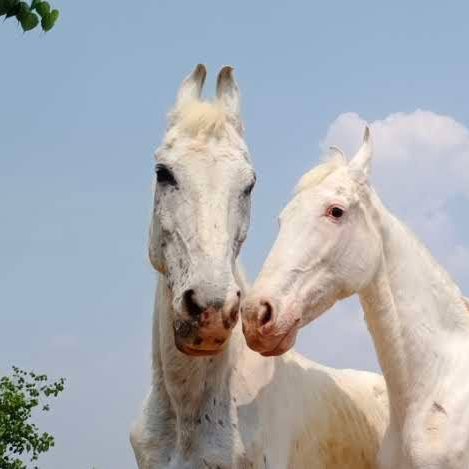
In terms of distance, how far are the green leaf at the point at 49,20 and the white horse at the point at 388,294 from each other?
1942 millimetres

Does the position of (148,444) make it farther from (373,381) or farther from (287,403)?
(373,381)

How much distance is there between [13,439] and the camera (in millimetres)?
22547

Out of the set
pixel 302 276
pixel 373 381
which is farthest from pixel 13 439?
pixel 302 276

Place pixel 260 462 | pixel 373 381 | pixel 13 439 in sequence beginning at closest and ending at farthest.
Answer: pixel 260 462, pixel 373 381, pixel 13 439

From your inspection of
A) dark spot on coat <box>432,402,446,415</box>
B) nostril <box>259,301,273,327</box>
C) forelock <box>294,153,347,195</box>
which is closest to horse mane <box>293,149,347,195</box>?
forelock <box>294,153,347,195</box>

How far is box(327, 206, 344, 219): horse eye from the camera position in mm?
5609

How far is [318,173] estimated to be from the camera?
588cm

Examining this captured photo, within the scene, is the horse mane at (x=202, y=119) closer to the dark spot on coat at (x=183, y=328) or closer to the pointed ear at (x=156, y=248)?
the pointed ear at (x=156, y=248)

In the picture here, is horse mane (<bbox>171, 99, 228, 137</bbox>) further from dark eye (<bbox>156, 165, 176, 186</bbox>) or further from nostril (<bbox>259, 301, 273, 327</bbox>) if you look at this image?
nostril (<bbox>259, 301, 273, 327</bbox>)

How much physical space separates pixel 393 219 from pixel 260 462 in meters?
2.12

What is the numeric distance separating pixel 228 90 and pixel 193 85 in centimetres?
23

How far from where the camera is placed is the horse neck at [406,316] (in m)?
5.70

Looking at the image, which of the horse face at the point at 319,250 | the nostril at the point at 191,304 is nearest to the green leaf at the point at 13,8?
the nostril at the point at 191,304

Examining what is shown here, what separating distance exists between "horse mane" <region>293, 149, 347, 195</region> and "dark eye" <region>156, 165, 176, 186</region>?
49.6 inches
